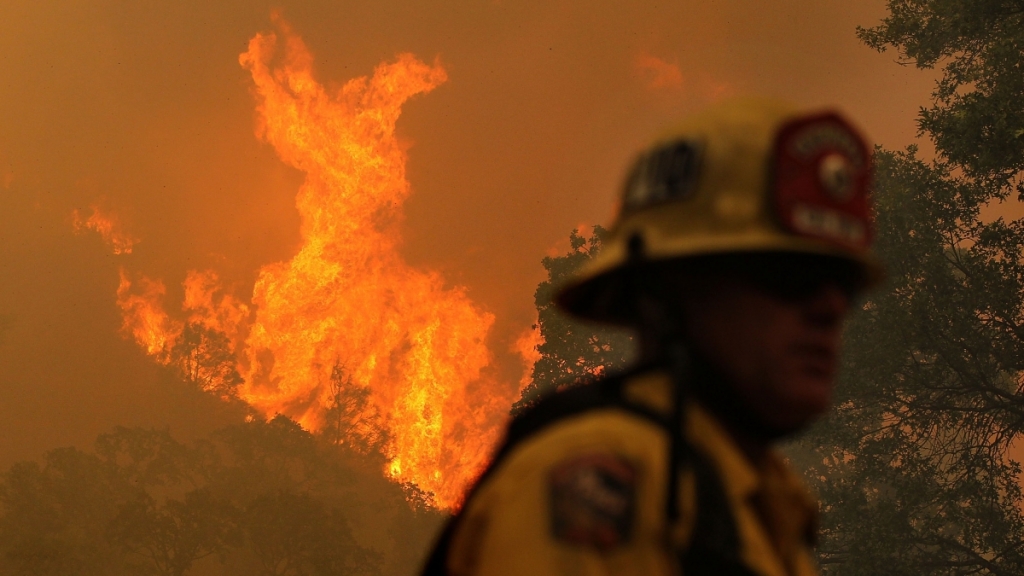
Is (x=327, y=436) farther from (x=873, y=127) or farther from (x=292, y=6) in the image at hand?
(x=873, y=127)

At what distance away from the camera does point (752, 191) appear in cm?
156

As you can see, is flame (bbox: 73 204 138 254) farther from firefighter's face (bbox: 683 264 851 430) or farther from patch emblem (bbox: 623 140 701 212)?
firefighter's face (bbox: 683 264 851 430)

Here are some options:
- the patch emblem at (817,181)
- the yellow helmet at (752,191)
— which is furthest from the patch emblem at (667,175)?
the patch emblem at (817,181)

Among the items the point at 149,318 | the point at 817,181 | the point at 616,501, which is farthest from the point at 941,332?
the point at 149,318

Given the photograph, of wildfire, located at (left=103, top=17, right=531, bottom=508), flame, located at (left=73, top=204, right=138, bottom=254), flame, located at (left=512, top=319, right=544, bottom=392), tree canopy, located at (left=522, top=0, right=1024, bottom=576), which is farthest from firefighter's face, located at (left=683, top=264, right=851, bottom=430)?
flame, located at (left=73, top=204, right=138, bottom=254)

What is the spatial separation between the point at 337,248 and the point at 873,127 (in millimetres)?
68054

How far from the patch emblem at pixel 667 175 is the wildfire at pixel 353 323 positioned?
199 feet

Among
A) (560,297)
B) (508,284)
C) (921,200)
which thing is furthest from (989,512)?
(508,284)

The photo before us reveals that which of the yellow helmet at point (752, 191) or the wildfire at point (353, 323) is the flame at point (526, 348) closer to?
the wildfire at point (353, 323)

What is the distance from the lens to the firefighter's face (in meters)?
1.53

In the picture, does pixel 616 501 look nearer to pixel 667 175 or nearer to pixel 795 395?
pixel 795 395

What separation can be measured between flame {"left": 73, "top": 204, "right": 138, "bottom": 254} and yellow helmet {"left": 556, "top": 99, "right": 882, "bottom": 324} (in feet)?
309

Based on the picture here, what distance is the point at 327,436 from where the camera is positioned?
229ft

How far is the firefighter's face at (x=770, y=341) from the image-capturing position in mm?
1529
